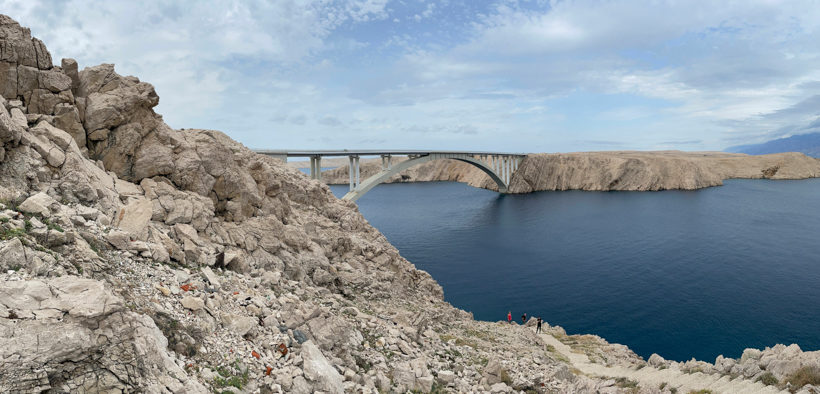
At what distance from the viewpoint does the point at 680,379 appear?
1647 centimetres

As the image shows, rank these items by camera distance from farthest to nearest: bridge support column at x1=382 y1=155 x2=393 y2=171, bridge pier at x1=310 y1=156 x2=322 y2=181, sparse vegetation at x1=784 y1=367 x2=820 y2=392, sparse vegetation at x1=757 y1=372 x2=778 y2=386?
1. bridge support column at x1=382 y1=155 x2=393 y2=171
2. bridge pier at x1=310 y1=156 x2=322 y2=181
3. sparse vegetation at x1=757 y1=372 x2=778 y2=386
4. sparse vegetation at x1=784 y1=367 x2=820 y2=392

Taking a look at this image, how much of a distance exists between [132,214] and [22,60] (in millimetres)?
7272

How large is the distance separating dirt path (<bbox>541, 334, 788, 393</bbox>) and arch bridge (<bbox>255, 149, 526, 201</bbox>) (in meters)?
21.8

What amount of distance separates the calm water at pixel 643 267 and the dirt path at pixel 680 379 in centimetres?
948

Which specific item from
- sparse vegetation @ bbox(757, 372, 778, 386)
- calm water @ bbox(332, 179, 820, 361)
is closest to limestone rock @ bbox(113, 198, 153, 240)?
sparse vegetation @ bbox(757, 372, 778, 386)

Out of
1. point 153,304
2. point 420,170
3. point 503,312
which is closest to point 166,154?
point 153,304

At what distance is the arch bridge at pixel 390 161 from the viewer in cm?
4937

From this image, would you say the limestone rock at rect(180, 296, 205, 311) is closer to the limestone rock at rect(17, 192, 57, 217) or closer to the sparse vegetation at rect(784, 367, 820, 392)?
the limestone rock at rect(17, 192, 57, 217)

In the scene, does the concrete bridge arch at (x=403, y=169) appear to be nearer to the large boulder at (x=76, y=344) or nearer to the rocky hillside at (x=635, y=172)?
the rocky hillside at (x=635, y=172)

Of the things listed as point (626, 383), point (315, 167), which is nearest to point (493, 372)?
point (626, 383)

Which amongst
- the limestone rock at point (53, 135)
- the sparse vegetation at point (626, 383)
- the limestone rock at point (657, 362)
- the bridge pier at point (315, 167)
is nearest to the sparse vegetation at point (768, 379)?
the sparse vegetation at point (626, 383)

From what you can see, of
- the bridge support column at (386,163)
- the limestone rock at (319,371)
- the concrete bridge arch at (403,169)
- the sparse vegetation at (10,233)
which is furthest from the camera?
the bridge support column at (386,163)

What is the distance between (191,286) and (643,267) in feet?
148

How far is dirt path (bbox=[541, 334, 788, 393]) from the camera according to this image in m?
14.6
